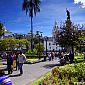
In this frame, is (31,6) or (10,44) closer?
(31,6)

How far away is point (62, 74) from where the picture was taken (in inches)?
543

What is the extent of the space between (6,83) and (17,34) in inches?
5290

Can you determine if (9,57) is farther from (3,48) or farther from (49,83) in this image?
(3,48)

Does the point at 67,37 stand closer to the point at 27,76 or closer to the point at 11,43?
the point at 27,76

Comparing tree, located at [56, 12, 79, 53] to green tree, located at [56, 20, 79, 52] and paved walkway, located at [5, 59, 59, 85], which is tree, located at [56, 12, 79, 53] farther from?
paved walkway, located at [5, 59, 59, 85]

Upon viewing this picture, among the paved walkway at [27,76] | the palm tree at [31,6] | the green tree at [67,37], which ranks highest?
the palm tree at [31,6]

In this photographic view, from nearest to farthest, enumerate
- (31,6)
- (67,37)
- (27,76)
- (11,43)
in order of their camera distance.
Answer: (27,76), (67,37), (31,6), (11,43)

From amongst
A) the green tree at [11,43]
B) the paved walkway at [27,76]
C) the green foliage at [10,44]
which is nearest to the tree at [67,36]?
the paved walkway at [27,76]

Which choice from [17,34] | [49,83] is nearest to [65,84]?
[49,83]

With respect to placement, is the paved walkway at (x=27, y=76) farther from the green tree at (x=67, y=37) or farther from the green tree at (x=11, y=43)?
the green tree at (x=11, y=43)

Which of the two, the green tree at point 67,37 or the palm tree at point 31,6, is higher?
the palm tree at point 31,6

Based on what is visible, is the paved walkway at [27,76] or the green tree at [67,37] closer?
the paved walkway at [27,76]

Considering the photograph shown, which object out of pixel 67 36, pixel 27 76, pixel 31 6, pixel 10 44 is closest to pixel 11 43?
pixel 10 44

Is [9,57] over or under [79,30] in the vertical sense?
under
